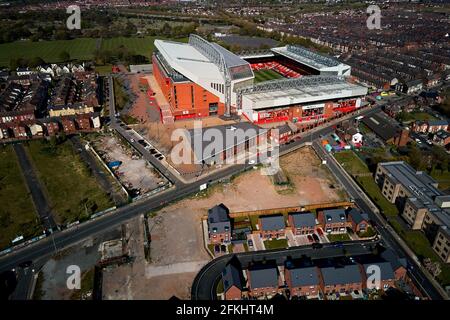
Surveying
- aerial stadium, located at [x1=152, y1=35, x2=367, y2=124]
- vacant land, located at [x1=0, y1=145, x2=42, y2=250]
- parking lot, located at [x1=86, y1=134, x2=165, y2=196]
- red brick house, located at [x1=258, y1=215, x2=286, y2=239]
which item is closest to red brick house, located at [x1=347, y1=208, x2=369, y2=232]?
red brick house, located at [x1=258, y1=215, x2=286, y2=239]

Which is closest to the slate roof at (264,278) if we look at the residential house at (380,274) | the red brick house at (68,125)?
the residential house at (380,274)

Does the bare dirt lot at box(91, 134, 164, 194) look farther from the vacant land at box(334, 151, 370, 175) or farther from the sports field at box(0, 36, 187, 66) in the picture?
the sports field at box(0, 36, 187, 66)

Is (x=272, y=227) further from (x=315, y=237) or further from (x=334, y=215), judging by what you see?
(x=334, y=215)

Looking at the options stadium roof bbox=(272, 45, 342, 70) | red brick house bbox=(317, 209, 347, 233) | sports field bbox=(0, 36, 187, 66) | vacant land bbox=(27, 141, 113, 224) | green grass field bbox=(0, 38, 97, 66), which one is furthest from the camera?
sports field bbox=(0, 36, 187, 66)

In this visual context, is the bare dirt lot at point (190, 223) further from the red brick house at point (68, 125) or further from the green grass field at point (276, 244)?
the red brick house at point (68, 125)

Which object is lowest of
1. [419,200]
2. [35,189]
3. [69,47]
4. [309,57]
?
[35,189]

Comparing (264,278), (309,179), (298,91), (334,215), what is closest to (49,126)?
(309,179)

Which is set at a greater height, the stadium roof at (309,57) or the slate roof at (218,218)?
the stadium roof at (309,57)
